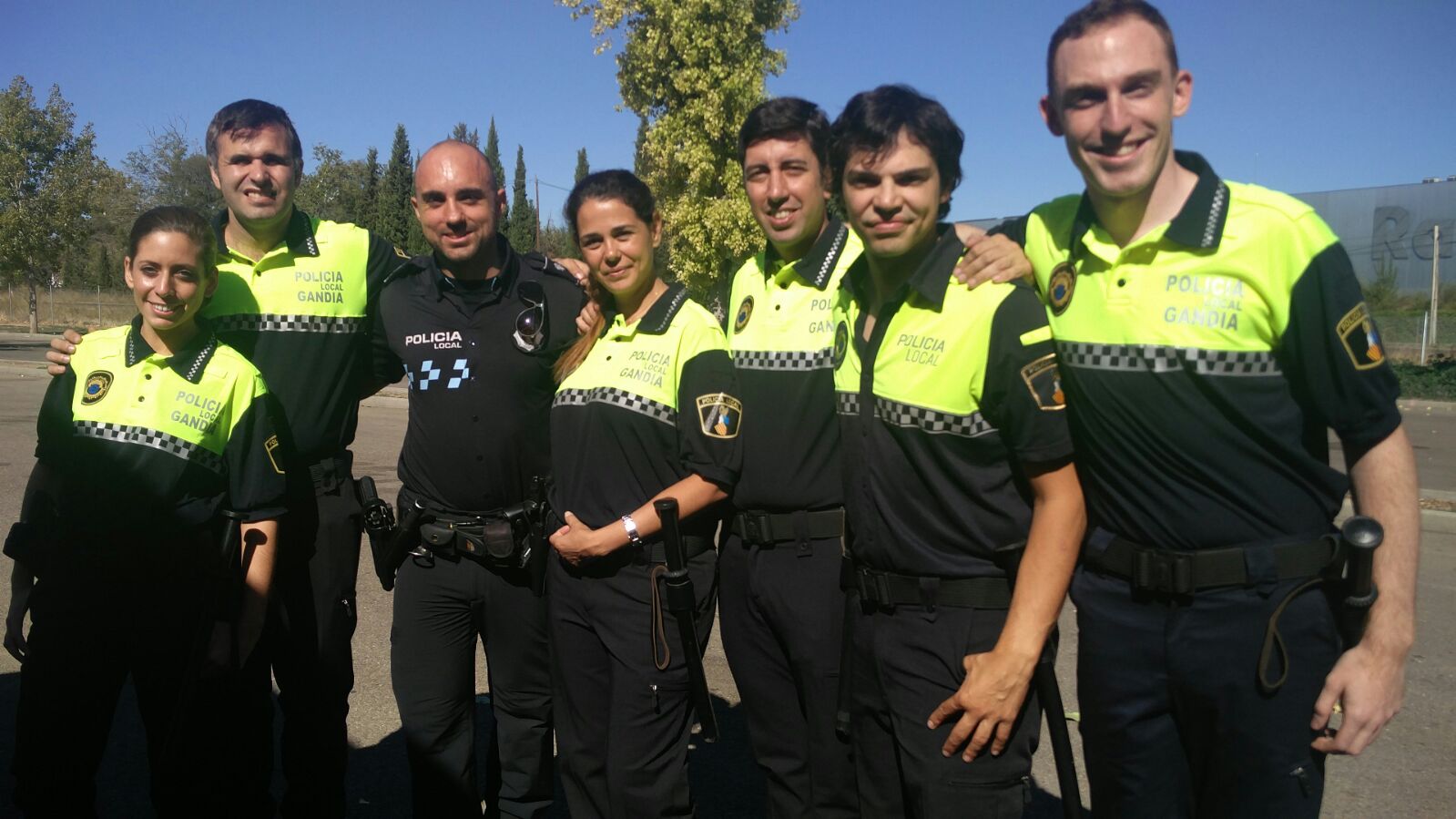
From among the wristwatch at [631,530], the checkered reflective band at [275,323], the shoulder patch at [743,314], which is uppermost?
the shoulder patch at [743,314]

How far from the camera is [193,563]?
121 inches

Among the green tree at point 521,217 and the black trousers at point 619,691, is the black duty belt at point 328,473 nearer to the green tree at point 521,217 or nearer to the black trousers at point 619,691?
the black trousers at point 619,691

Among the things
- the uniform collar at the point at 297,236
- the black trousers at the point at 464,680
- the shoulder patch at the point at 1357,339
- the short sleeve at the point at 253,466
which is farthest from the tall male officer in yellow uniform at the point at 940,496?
the uniform collar at the point at 297,236

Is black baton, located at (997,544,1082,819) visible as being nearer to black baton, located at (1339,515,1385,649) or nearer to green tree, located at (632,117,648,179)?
black baton, located at (1339,515,1385,649)

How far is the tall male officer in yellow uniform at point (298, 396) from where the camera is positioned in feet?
11.4

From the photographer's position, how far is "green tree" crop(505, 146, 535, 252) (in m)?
52.3

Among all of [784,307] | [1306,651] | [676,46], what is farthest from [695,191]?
[1306,651]

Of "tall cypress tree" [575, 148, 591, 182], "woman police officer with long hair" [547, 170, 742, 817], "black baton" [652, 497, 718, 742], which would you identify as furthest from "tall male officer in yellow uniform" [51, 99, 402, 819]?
"tall cypress tree" [575, 148, 591, 182]

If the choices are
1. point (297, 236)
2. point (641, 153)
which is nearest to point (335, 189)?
A: point (641, 153)

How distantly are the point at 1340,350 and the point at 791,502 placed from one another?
4.72 feet

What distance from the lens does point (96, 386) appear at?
3.05 m

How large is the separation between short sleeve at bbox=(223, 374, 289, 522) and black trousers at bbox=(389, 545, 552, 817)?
548 millimetres

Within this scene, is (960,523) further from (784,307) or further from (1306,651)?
(784,307)

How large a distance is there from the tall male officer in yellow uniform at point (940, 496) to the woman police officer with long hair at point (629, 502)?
0.63 metres
